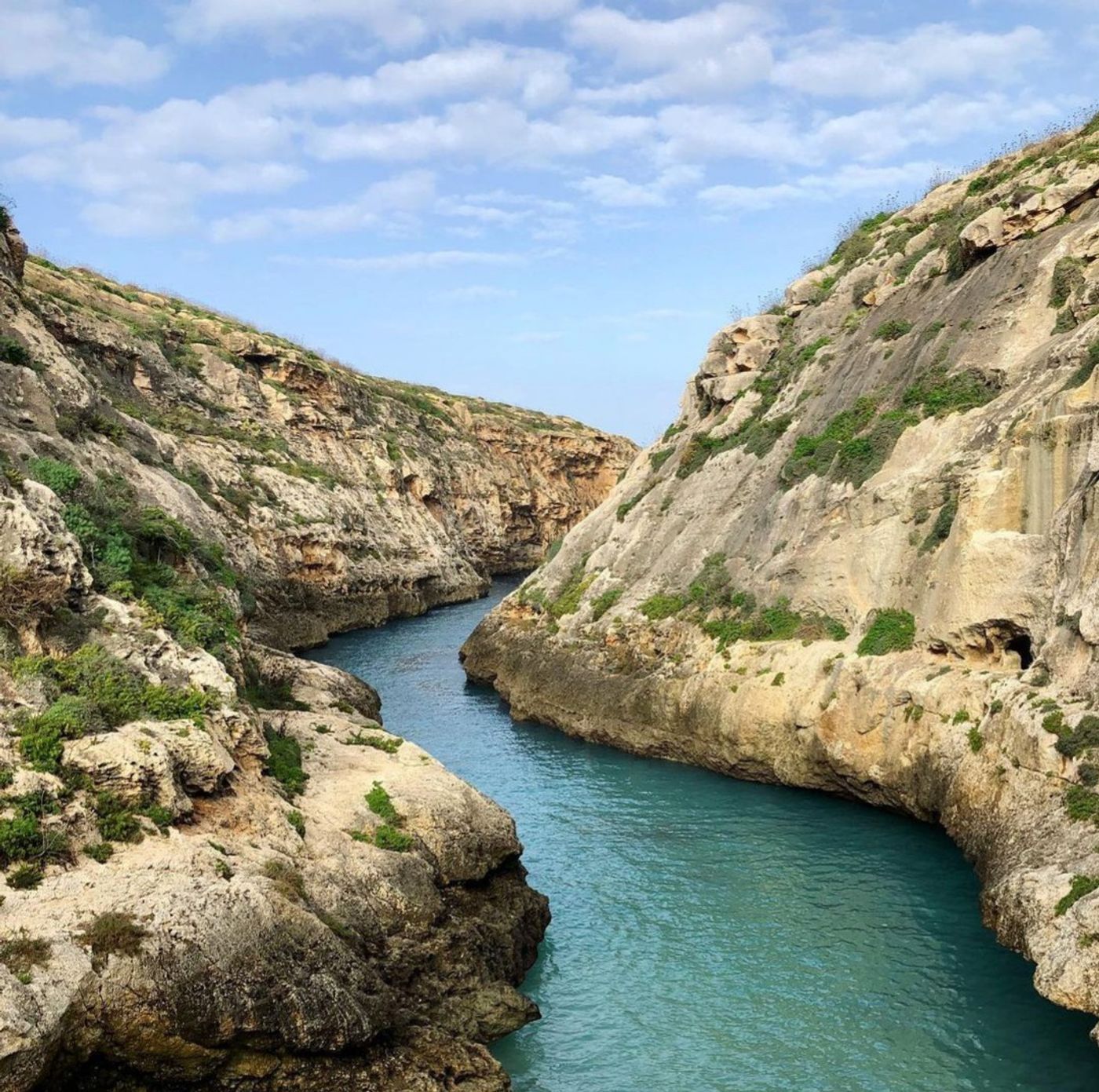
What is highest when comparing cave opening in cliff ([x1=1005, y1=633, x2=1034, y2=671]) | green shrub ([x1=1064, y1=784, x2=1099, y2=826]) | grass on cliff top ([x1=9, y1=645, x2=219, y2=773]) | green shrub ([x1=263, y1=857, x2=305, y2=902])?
cave opening in cliff ([x1=1005, y1=633, x2=1034, y2=671])

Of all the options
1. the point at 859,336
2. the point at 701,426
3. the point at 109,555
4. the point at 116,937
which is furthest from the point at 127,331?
the point at 116,937

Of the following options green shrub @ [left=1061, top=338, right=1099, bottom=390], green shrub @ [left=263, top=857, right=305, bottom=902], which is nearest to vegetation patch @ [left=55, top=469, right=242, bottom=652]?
green shrub @ [left=263, top=857, right=305, bottom=902]

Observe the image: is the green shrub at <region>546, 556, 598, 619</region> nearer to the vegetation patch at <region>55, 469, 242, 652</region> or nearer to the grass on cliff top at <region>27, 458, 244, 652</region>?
the vegetation patch at <region>55, 469, 242, 652</region>

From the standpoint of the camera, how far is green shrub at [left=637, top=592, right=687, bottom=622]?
3875 cm

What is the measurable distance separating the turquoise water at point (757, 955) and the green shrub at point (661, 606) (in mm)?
5886

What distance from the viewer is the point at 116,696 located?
61.9 feet

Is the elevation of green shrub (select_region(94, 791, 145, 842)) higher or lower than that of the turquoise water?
higher

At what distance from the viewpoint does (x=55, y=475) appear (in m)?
24.5

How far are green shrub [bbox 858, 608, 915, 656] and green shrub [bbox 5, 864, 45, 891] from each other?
22.0m

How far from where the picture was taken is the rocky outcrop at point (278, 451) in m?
40.0

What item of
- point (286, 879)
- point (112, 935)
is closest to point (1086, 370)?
point (286, 879)

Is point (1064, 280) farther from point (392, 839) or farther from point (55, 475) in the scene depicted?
point (55, 475)

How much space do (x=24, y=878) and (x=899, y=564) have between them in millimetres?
24150

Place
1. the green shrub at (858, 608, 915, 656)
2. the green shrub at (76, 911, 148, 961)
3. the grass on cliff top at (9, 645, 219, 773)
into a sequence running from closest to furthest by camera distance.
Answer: the green shrub at (76, 911, 148, 961) → the grass on cliff top at (9, 645, 219, 773) → the green shrub at (858, 608, 915, 656)
